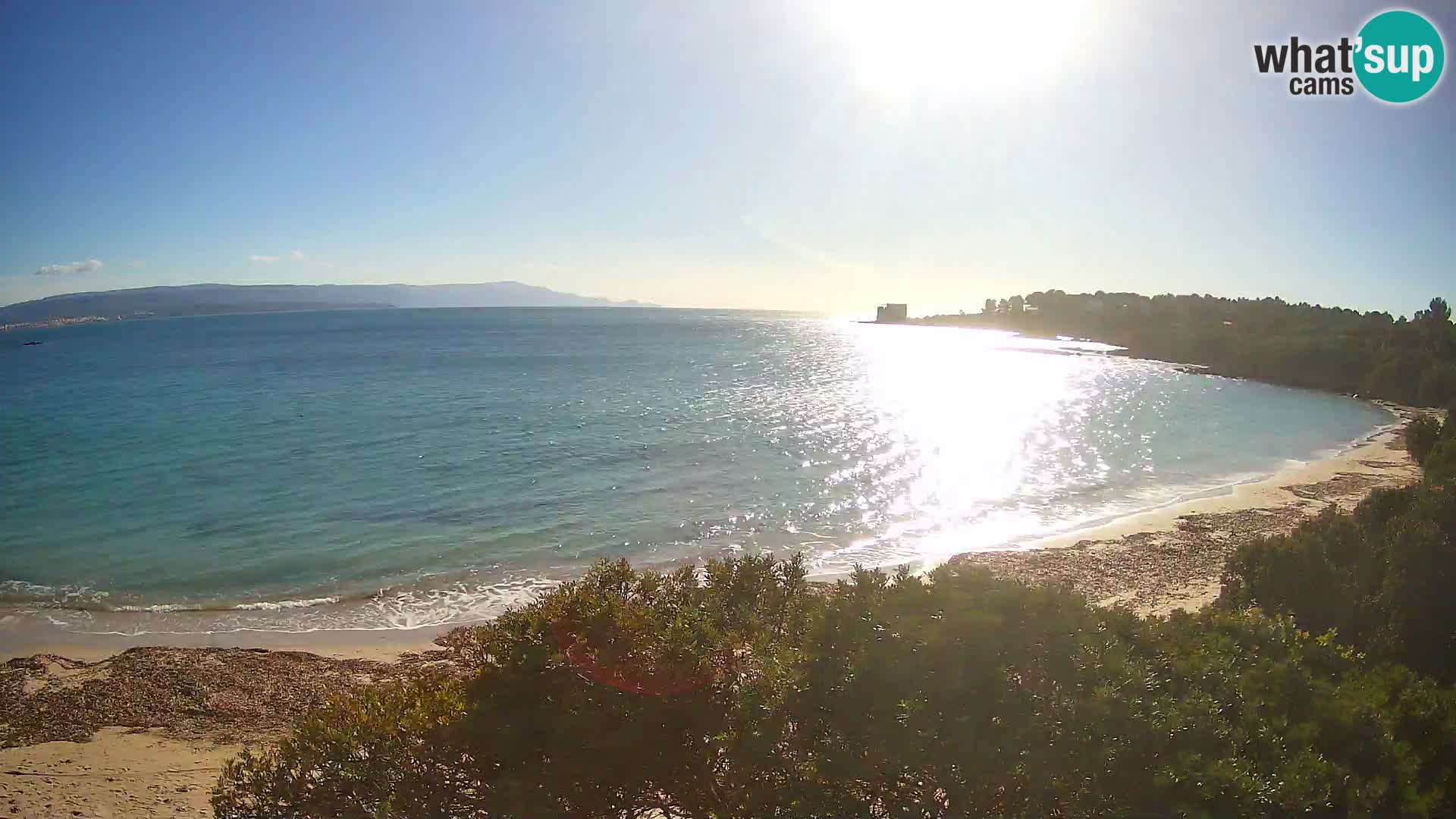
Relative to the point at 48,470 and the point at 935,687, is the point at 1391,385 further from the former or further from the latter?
the point at 48,470

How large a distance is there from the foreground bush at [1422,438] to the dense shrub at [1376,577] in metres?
22.0

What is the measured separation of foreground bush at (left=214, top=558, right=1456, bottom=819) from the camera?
5121 millimetres

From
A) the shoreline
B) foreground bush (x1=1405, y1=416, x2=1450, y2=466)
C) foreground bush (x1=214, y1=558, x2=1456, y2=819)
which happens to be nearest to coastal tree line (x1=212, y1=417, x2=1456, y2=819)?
foreground bush (x1=214, y1=558, x2=1456, y2=819)

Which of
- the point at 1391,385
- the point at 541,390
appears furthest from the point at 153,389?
the point at 1391,385

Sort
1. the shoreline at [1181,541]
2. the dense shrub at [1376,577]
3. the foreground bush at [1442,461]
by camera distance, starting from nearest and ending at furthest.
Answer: the dense shrub at [1376,577] → the shoreline at [1181,541] → the foreground bush at [1442,461]

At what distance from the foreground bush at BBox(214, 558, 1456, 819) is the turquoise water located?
10.6 meters

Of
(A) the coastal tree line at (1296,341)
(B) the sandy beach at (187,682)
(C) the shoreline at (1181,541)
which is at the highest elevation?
(A) the coastal tree line at (1296,341)

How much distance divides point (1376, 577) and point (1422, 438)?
90.4 ft

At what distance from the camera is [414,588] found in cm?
1709

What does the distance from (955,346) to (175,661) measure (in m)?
127

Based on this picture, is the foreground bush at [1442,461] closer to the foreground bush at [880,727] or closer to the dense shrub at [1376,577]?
the dense shrub at [1376,577]

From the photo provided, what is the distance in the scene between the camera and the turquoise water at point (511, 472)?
58.3 feet

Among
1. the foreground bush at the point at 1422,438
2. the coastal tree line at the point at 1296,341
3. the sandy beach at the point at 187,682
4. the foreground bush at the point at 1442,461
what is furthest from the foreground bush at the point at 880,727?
the coastal tree line at the point at 1296,341

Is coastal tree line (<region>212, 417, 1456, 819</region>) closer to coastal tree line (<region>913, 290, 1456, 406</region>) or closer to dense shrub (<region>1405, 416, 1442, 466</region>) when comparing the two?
dense shrub (<region>1405, 416, 1442, 466</region>)
